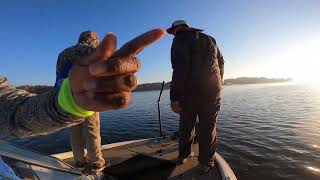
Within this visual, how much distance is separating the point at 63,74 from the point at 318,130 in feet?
45.0

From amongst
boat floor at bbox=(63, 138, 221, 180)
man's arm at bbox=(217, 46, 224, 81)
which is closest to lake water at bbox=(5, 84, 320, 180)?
boat floor at bbox=(63, 138, 221, 180)

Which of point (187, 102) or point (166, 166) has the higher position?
point (187, 102)

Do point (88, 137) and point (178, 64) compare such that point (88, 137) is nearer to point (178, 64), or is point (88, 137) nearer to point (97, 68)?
point (178, 64)

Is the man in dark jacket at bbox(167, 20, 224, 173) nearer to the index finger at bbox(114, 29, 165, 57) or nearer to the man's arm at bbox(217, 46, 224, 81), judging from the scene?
the man's arm at bbox(217, 46, 224, 81)

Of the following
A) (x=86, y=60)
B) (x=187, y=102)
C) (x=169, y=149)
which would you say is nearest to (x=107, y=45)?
(x=86, y=60)

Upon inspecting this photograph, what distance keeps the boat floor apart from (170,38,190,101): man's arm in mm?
1344

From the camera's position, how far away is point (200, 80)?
4.89 metres

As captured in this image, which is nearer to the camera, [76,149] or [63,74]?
[63,74]

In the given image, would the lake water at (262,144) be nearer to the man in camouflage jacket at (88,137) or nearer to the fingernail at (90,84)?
the man in camouflage jacket at (88,137)

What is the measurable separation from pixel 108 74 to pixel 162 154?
517cm

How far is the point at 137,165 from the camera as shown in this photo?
5148 millimetres

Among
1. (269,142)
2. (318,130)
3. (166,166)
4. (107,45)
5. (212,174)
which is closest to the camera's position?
(107,45)

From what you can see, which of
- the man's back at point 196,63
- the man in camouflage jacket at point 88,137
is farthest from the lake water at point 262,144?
the man in camouflage jacket at point 88,137

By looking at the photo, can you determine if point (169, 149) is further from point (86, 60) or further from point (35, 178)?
point (86, 60)
